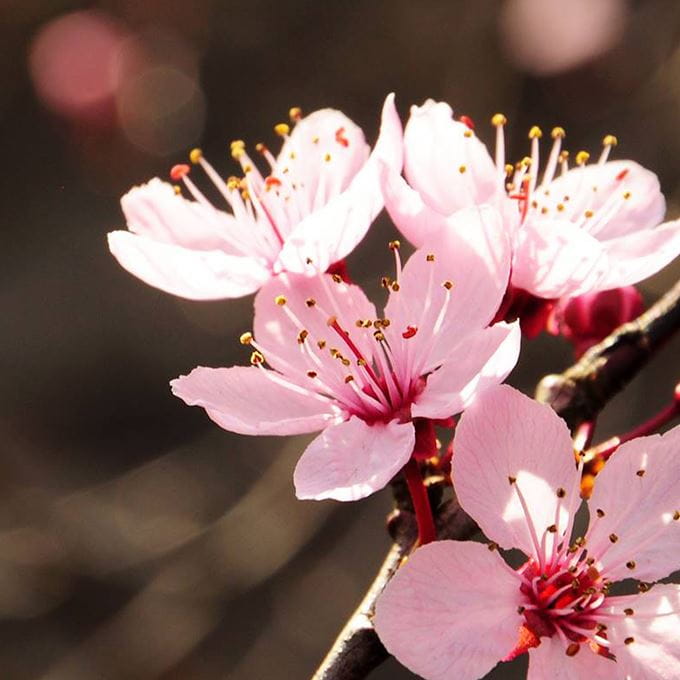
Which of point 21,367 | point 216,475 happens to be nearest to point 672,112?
point 216,475

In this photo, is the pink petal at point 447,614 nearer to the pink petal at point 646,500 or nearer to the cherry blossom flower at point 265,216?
the pink petal at point 646,500

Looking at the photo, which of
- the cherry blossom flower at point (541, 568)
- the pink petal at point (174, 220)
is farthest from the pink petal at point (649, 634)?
the pink petal at point (174, 220)

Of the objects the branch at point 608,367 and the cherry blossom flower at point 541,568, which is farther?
the branch at point 608,367

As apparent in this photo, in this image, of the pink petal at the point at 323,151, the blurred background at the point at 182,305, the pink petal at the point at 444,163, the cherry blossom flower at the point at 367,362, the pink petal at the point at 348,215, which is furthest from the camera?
the blurred background at the point at 182,305

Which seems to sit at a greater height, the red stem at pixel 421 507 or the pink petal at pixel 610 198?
the pink petal at pixel 610 198

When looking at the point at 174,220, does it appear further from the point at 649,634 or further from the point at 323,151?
the point at 649,634

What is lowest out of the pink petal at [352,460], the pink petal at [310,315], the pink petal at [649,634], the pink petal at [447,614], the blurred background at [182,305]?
the blurred background at [182,305]

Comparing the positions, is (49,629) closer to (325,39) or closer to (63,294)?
(63,294)
